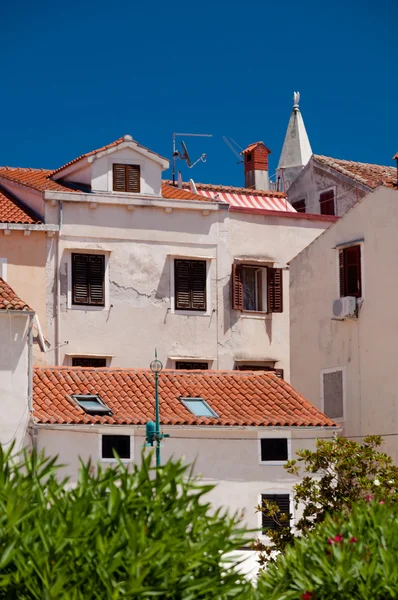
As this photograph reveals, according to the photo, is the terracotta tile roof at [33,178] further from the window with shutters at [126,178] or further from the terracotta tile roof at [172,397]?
the terracotta tile roof at [172,397]

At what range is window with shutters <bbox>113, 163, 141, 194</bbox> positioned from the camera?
43.1m

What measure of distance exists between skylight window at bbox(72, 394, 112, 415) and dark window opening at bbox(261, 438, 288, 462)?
418 centimetres

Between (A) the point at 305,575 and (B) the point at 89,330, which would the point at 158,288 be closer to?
(B) the point at 89,330

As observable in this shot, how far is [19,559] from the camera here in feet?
41.6

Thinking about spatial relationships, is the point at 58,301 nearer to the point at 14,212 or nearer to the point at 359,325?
the point at 14,212

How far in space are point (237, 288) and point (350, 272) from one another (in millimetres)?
4495

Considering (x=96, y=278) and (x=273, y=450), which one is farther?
(x=96, y=278)

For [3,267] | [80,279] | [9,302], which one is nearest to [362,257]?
[80,279]

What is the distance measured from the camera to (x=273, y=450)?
36969 mm

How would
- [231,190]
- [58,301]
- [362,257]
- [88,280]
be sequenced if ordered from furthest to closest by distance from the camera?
1. [231,190]
2. [88,280]
3. [58,301]
4. [362,257]

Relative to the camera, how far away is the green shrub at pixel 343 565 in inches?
575

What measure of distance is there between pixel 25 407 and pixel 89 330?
7459 millimetres

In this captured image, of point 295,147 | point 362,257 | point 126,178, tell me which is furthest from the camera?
point 295,147

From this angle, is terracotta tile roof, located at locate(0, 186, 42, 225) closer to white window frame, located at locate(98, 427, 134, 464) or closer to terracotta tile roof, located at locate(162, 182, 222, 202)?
terracotta tile roof, located at locate(162, 182, 222, 202)
